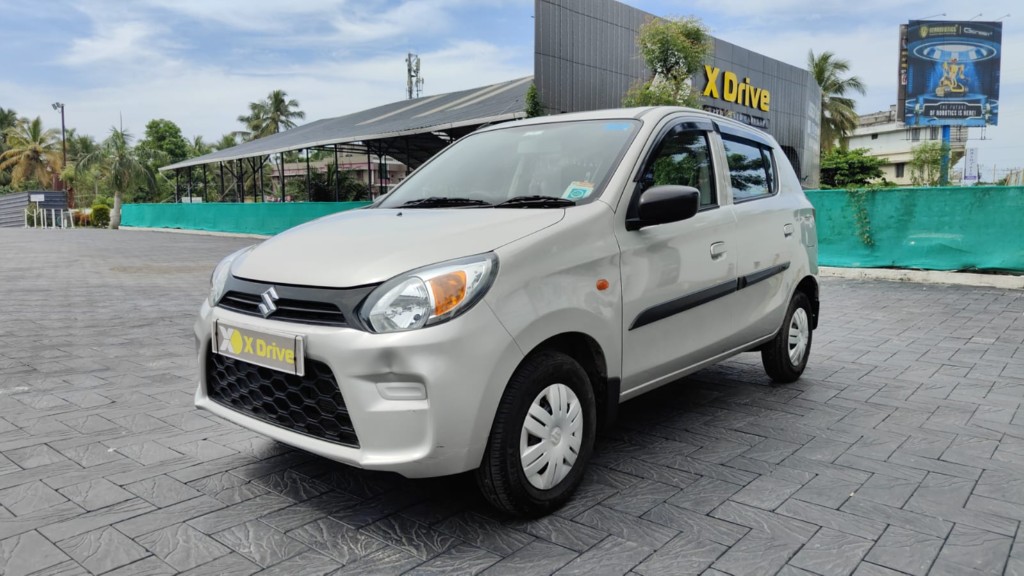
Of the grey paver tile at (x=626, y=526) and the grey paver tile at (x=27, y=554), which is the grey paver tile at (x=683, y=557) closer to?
the grey paver tile at (x=626, y=526)

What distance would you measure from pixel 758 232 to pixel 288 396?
2.82 m

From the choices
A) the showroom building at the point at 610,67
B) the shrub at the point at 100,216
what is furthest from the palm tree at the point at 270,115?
the showroom building at the point at 610,67

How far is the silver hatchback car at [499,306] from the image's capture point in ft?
8.24

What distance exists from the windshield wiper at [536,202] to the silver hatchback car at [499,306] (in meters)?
0.01

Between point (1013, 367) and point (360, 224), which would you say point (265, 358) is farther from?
point (1013, 367)

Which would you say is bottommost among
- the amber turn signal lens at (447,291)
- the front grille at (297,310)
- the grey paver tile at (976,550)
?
the grey paver tile at (976,550)

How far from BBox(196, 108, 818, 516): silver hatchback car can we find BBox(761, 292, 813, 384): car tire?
2.89 feet

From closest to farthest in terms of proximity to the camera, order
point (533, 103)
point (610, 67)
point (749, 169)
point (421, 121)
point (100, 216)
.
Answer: point (749, 169)
point (533, 103)
point (610, 67)
point (421, 121)
point (100, 216)

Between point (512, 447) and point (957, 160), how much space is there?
71.6 meters

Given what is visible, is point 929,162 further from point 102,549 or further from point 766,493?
point 102,549

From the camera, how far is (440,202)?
11.6ft

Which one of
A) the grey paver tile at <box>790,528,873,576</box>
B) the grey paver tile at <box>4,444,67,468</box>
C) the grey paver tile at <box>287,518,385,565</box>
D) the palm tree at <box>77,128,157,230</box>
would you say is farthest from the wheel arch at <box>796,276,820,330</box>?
the palm tree at <box>77,128,157,230</box>

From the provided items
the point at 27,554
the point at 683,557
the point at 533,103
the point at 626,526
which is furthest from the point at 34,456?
the point at 533,103

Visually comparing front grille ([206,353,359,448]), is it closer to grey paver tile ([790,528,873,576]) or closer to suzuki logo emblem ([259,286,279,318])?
suzuki logo emblem ([259,286,279,318])
